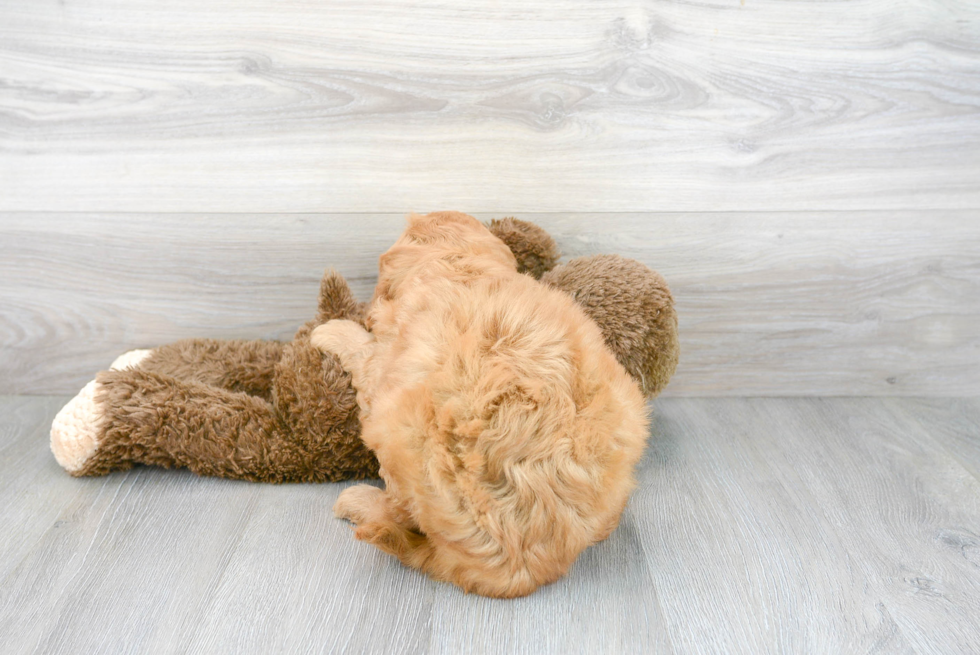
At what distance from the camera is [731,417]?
1432 mm


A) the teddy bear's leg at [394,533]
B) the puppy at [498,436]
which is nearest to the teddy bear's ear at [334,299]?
the puppy at [498,436]

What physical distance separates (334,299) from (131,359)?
460 mm

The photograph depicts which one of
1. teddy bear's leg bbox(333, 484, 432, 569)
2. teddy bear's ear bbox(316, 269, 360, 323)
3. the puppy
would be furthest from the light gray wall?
teddy bear's leg bbox(333, 484, 432, 569)

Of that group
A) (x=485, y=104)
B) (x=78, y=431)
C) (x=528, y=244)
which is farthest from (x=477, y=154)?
(x=78, y=431)

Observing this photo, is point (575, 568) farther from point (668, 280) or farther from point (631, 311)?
point (668, 280)

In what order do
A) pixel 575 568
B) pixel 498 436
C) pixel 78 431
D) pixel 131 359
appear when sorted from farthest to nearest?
pixel 131 359 → pixel 78 431 → pixel 575 568 → pixel 498 436

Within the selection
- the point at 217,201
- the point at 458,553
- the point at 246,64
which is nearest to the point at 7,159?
the point at 217,201

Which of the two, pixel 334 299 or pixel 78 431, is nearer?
pixel 78 431

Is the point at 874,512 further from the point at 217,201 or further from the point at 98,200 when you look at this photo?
the point at 98,200

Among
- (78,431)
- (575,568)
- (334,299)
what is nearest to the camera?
(575,568)

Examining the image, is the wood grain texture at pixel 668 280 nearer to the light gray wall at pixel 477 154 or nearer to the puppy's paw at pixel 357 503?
the light gray wall at pixel 477 154

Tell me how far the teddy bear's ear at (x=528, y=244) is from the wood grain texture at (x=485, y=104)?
8 centimetres

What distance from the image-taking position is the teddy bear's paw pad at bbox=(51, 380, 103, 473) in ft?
3.71

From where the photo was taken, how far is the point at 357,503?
1054mm
